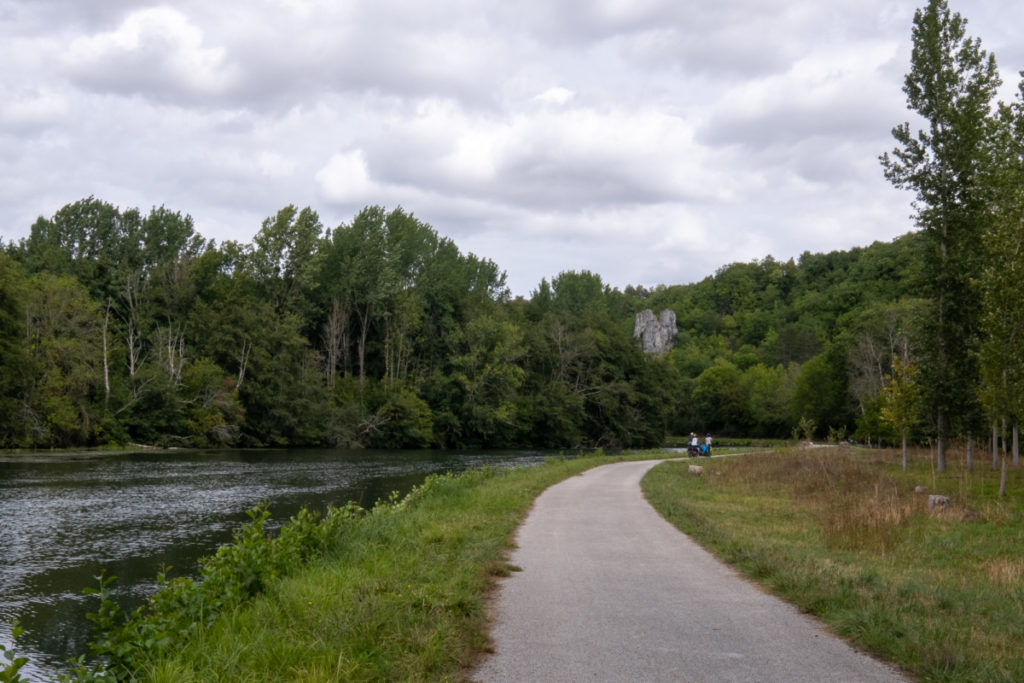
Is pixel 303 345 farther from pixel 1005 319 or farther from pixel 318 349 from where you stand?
pixel 1005 319

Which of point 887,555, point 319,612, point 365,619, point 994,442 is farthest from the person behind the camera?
point 994,442

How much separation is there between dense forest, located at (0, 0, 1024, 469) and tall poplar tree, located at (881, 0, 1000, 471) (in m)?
0.07

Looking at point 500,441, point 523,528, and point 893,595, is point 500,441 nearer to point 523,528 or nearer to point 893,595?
point 523,528

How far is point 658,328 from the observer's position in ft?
525

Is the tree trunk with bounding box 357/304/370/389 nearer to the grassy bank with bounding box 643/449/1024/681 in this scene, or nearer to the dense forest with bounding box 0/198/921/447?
the dense forest with bounding box 0/198/921/447

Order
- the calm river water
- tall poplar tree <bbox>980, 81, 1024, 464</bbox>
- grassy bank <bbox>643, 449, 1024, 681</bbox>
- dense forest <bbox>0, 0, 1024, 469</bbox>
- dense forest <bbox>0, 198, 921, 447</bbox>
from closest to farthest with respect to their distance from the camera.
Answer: grassy bank <bbox>643, 449, 1024, 681</bbox>
the calm river water
tall poplar tree <bbox>980, 81, 1024, 464</bbox>
dense forest <bbox>0, 0, 1024, 469</bbox>
dense forest <bbox>0, 198, 921, 447</bbox>

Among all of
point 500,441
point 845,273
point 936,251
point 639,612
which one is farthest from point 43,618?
point 845,273

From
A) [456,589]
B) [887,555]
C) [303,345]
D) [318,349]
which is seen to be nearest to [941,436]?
[887,555]

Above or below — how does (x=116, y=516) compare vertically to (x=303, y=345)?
Result: below

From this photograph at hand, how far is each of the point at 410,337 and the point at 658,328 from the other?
95.1 metres

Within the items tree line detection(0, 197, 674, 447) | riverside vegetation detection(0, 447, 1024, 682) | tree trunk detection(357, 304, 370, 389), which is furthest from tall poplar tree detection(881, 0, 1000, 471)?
tree trunk detection(357, 304, 370, 389)

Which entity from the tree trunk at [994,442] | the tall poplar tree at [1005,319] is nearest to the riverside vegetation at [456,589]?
the tall poplar tree at [1005,319]

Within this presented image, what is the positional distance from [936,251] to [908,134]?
425 centimetres

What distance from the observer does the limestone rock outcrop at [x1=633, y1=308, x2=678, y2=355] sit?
511ft
